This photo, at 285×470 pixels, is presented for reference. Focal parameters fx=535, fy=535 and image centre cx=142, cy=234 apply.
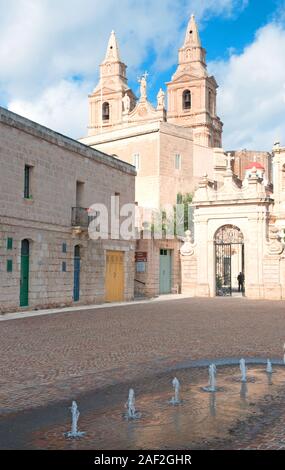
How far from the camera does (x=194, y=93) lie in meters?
64.1

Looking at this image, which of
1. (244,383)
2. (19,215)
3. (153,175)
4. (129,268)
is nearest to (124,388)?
(244,383)

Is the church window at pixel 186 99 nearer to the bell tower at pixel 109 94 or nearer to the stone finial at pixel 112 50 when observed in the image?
the bell tower at pixel 109 94

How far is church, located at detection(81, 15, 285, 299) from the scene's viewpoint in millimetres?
30266

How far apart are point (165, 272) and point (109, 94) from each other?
140ft

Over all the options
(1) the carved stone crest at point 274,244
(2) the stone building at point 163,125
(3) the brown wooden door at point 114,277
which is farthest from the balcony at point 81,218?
(2) the stone building at point 163,125

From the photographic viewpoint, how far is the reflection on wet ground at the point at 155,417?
5355mm

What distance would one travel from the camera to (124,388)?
788 centimetres

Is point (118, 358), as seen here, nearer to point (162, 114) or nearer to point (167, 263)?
point (167, 263)

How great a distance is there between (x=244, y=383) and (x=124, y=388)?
185 cm

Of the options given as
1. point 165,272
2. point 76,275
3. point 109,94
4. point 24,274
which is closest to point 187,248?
point 165,272

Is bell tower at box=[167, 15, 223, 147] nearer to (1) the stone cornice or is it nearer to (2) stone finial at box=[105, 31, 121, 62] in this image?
(2) stone finial at box=[105, 31, 121, 62]

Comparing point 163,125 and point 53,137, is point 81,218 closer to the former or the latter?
point 53,137

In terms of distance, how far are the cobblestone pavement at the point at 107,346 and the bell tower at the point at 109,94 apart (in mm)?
53179

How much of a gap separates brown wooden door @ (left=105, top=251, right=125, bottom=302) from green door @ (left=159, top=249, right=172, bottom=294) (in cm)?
508
